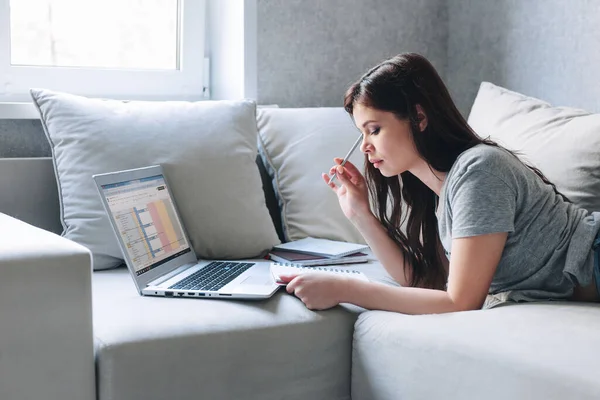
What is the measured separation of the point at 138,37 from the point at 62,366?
1.47 m

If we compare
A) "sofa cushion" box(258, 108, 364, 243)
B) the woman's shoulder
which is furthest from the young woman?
"sofa cushion" box(258, 108, 364, 243)

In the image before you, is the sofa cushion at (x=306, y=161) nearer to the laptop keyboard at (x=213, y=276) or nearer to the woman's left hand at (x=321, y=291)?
the laptop keyboard at (x=213, y=276)

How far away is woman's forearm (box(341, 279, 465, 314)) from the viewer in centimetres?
149

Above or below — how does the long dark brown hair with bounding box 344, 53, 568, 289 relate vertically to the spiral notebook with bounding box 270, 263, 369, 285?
above

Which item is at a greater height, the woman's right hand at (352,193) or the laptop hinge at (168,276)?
the woman's right hand at (352,193)

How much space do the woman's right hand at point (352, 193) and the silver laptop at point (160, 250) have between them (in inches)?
9.3

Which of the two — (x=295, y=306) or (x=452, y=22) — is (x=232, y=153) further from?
(x=452, y=22)

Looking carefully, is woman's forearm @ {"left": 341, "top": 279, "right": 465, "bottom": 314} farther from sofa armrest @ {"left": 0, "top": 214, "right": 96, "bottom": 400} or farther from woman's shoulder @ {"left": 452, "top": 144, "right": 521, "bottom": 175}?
sofa armrest @ {"left": 0, "top": 214, "right": 96, "bottom": 400}

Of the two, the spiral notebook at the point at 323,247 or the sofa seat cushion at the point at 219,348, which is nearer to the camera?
the sofa seat cushion at the point at 219,348

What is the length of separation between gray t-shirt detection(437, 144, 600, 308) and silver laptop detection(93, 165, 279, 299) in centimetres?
42

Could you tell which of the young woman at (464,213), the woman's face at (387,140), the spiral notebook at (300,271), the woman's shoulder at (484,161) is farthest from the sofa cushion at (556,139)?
the spiral notebook at (300,271)

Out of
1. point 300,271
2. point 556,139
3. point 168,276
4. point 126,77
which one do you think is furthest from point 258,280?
point 126,77

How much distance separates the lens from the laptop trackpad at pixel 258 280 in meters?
1.65

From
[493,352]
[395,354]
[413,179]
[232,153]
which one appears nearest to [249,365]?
[395,354]
